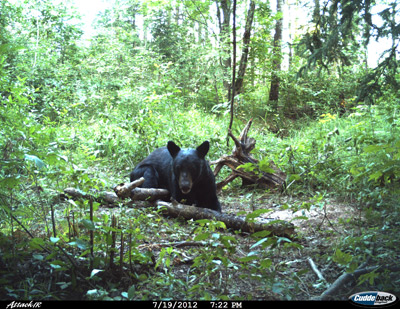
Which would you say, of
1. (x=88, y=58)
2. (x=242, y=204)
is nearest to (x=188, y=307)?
(x=242, y=204)

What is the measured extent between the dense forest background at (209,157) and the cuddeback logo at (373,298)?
0.40 ft

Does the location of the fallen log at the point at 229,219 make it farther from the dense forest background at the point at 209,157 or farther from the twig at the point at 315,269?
the twig at the point at 315,269

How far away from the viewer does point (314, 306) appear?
7.50 ft

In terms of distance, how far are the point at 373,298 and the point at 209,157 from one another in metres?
5.45

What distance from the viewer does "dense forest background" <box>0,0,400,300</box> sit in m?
2.60

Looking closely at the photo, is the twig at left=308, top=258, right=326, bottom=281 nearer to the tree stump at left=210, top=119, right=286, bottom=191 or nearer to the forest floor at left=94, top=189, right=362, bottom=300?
the forest floor at left=94, top=189, right=362, bottom=300

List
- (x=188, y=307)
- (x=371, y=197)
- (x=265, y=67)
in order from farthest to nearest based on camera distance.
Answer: (x=265, y=67) → (x=371, y=197) → (x=188, y=307)

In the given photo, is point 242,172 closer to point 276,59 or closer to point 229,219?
point 229,219

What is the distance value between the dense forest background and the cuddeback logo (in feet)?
0.40

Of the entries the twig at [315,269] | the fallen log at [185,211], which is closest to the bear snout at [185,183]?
the fallen log at [185,211]

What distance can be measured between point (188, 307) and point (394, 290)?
1.40 m

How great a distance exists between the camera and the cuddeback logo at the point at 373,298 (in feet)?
7.04

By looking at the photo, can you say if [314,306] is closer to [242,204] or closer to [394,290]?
[394,290]

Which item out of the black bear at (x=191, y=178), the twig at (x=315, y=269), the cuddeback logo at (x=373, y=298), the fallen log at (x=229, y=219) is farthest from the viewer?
the black bear at (x=191, y=178)
